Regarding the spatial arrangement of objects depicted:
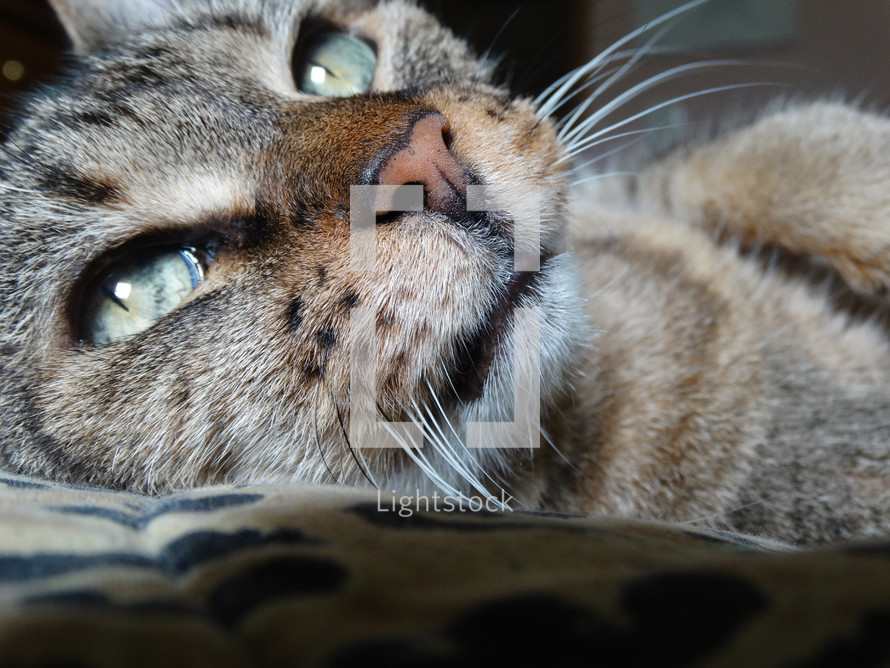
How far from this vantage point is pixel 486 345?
24.9 inches

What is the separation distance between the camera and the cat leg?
918 mm

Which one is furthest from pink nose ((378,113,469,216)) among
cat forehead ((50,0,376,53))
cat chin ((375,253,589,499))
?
cat forehead ((50,0,376,53))

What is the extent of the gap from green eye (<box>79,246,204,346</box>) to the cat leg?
34.4 inches

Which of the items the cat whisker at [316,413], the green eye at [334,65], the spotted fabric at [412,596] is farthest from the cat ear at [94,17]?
the spotted fabric at [412,596]

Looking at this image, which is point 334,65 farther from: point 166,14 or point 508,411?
point 508,411

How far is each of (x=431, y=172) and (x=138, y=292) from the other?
36cm

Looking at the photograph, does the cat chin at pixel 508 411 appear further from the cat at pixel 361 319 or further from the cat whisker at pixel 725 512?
the cat whisker at pixel 725 512

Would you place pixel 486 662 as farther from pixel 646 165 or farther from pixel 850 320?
pixel 646 165

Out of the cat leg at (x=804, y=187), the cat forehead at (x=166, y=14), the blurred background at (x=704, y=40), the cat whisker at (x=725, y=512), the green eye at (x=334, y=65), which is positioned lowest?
the cat whisker at (x=725, y=512)

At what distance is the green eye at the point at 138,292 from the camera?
2.24 ft

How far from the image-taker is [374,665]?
0.73ft

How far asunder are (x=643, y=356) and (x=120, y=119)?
731mm

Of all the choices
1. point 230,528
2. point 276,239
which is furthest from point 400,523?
point 276,239

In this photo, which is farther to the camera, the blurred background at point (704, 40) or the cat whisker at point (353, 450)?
the blurred background at point (704, 40)
